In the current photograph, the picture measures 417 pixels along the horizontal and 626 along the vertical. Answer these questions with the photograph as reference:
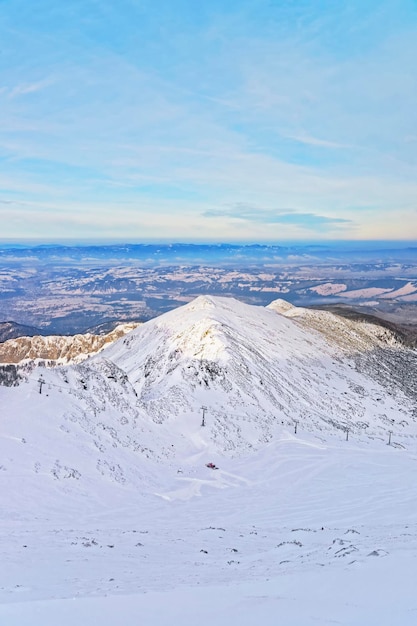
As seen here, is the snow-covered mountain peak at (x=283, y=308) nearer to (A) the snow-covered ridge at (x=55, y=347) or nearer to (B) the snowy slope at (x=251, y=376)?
(B) the snowy slope at (x=251, y=376)

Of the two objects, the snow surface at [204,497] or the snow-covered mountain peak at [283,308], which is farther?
the snow-covered mountain peak at [283,308]

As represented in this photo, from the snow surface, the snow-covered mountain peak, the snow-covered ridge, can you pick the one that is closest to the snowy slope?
the snow surface

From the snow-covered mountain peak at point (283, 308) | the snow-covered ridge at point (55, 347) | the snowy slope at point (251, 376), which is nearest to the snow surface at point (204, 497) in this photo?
the snowy slope at point (251, 376)

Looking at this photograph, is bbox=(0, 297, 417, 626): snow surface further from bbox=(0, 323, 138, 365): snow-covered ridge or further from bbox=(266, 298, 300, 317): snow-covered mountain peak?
bbox=(266, 298, 300, 317): snow-covered mountain peak

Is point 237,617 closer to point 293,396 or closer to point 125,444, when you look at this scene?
point 125,444

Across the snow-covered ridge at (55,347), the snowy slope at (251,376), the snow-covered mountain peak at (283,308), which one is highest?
the snow-covered mountain peak at (283,308)

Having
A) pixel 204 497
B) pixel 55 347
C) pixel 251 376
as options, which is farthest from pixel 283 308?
pixel 204 497

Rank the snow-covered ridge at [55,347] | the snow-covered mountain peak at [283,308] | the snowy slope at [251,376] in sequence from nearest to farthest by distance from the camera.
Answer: the snowy slope at [251,376], the snow-covered ridge at [55,347], the snow-covered mountain peak at [283,308]

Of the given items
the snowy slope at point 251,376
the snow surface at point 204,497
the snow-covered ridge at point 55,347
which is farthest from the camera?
the snow-covered ridge at point 55,347

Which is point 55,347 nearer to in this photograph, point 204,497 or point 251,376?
point 251,376

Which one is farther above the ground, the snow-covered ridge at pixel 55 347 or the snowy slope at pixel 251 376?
the snowy slope at pixel 251 376
